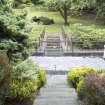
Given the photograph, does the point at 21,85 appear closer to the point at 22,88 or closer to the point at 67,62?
the point at 22,88

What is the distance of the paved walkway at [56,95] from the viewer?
1051cm

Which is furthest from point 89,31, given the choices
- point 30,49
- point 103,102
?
point 103,102

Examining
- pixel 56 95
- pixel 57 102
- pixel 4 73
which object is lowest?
pixel 56 95

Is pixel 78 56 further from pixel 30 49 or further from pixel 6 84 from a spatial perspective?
pixel 6 84

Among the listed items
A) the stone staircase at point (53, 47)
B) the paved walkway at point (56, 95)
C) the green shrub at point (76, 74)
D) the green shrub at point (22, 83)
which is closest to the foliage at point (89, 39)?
the stone staircase at point (53, 47)

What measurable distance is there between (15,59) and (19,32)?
69 cm

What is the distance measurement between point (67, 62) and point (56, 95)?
9910 millimetres

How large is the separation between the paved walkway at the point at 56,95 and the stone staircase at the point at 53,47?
32.1ft

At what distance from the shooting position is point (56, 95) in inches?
459

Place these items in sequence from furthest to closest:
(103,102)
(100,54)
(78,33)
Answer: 1. (78,33)
2. (100,54)
3. (103,102)

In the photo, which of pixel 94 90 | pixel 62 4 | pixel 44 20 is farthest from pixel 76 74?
pixel 44 20

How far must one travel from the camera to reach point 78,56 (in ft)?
80.6

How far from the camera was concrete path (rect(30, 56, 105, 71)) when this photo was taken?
19.9 metres

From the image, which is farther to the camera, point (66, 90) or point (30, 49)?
point (66, 90)
